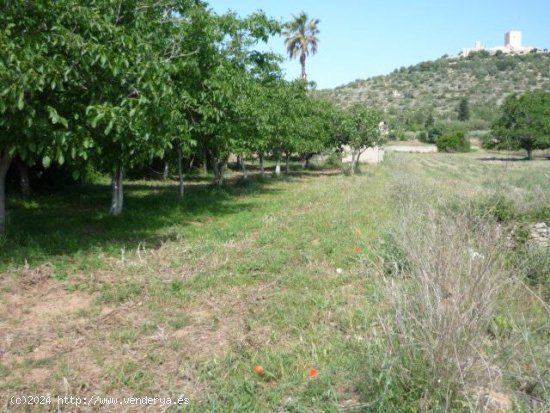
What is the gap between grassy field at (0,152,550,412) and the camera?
128 inches

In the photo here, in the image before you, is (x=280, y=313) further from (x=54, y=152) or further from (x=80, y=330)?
(x=54, y=152)

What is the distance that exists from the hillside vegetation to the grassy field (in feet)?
231

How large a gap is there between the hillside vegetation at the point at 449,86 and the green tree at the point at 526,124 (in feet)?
80.3

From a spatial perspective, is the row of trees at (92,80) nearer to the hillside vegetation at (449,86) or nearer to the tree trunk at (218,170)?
the tree trunk at (218,170)

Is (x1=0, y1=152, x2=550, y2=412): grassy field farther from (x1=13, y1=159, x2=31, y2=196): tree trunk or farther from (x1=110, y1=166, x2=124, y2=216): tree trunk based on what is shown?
(x1=13, y1=159, x2=31, y2=196): tree trunk

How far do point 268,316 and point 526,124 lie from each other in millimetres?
47470

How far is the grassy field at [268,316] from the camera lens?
3.25 m

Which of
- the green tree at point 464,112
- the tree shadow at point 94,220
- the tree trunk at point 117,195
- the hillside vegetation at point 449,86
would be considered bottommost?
the tree shadow at point 94,220

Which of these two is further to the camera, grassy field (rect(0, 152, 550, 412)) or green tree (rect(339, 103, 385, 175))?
green tree (rect(339, 103, 385, 175))

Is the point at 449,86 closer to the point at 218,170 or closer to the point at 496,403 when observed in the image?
the point at 218,170

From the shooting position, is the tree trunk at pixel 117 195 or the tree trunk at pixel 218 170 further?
the tree trunk at pixel 218 170

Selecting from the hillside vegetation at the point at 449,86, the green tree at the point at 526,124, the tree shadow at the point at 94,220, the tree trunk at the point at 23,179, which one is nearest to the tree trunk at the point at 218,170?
the tree shadow at the point at 94,220

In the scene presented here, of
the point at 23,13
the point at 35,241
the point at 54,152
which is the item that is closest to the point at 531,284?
the point at 54,152

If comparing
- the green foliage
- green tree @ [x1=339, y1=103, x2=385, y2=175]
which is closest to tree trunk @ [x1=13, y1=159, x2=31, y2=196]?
green tree @ [x1=339, y1=103, x2=385, y2=175]
